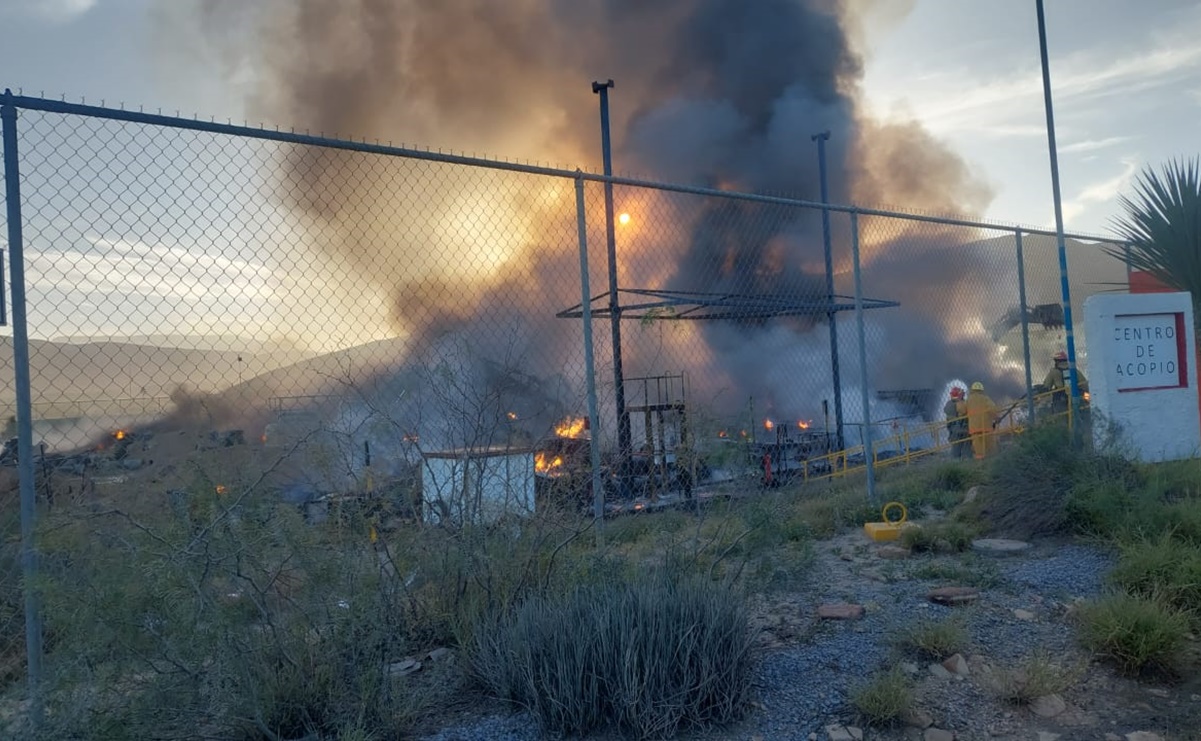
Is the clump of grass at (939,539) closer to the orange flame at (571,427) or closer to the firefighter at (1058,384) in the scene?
the orange flame at (571,427)

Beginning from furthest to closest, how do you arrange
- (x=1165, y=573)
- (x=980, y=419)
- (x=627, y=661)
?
(x=980, y=419)
(x=1165, y=573)
(x=627, y=661)

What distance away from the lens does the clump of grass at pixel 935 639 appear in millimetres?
4227

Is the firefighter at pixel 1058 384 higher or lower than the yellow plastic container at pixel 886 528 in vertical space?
higher

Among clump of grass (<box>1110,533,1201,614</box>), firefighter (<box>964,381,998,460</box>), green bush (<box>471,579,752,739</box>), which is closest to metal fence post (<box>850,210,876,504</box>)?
clump of grass (<box>1110,533,1201,614</box>)

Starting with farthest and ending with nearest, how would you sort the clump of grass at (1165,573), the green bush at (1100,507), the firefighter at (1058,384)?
the firefighter at (1058,384) → the green bush at (1100,507) → the clump of grass at (1165,573)

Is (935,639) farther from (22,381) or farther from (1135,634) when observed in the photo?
(22,381)

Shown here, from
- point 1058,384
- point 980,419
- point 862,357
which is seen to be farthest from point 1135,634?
point 980,419

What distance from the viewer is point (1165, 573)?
15.8 ft

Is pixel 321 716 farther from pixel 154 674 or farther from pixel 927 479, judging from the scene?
pixel 927 479

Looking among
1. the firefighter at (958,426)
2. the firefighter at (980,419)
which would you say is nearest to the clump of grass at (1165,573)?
the firefighter at (980,419)

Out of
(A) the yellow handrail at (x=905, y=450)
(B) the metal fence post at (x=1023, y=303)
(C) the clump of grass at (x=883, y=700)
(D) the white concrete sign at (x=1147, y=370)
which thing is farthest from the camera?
(A) the yellow handrail at (x=905, y=450)

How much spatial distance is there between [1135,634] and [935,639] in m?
0.86

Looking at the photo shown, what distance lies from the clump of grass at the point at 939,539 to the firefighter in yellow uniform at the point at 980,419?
7.63 m

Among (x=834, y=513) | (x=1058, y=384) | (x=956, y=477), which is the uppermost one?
(x=1058, y=384)
